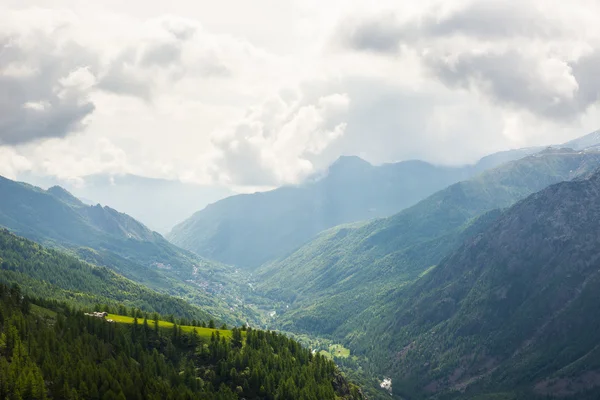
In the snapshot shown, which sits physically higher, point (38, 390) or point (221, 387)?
point (38, 390)

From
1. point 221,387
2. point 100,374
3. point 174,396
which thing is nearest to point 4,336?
point 100,374

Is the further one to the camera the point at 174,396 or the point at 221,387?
the point at 221,387

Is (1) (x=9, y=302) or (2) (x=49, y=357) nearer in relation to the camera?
(2) (x=49, y=357)

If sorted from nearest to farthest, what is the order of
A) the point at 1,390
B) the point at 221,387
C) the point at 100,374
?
the point at 1,390 → the point at 100,374 → the point at 221,387

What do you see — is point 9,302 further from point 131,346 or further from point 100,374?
point 100,374

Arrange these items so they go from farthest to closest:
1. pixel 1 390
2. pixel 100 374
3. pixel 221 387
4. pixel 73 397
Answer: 1. pixel 221 387
2. pixel 100 374
3. pixel 73 397
4. pixel 1 390

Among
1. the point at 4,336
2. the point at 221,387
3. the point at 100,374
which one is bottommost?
the point at 221,387

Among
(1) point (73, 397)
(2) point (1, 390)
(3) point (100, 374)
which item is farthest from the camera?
(3) point (100, 374)

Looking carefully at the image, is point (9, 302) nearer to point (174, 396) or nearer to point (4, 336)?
point (4, 336)

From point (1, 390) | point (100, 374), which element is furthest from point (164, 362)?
point (1, 390)
